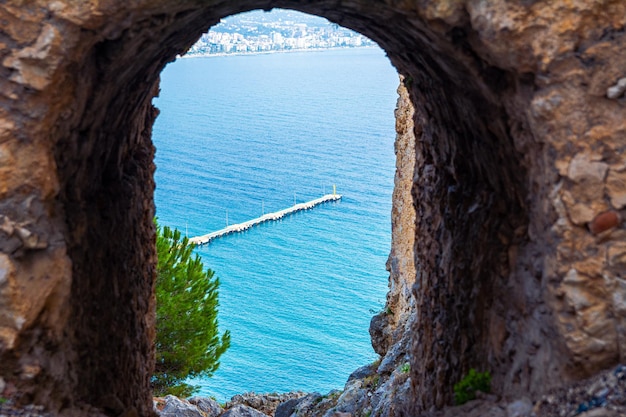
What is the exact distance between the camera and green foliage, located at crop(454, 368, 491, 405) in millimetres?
8258

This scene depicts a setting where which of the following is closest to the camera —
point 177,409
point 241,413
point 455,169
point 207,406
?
point 455,169

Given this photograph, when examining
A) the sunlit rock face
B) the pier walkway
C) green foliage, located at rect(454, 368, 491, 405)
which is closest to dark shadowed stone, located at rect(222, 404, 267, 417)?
the sunlit rock face

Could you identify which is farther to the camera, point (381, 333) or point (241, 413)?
point (381, 333)

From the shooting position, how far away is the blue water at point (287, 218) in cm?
5053

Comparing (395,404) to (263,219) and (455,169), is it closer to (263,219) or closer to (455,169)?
(455,169)

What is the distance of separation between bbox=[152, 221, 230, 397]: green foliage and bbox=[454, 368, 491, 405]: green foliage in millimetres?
15478

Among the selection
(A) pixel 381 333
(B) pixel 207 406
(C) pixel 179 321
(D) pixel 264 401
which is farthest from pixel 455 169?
(D) pixel 264 401

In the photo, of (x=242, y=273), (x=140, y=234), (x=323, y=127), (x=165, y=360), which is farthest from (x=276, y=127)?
(x=140, y=234)

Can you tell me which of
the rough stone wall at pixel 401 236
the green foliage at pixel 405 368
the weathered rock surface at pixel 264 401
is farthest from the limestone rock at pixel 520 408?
the weathered rock surface at pixel 264 401

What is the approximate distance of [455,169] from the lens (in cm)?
949

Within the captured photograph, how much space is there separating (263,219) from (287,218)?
121 inches

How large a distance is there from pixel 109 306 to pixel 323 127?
106 metres

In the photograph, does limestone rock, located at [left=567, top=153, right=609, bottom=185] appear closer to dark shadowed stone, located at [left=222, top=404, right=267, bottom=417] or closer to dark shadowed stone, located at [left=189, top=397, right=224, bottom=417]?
dark shadowed stone, located at [left=222, top=404, right=267, bottom=417]

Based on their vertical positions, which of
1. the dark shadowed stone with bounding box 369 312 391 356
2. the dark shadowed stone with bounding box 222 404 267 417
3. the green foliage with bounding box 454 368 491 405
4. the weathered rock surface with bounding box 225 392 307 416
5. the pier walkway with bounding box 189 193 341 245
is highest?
the green foliage with bounding box 454 368 491 405
